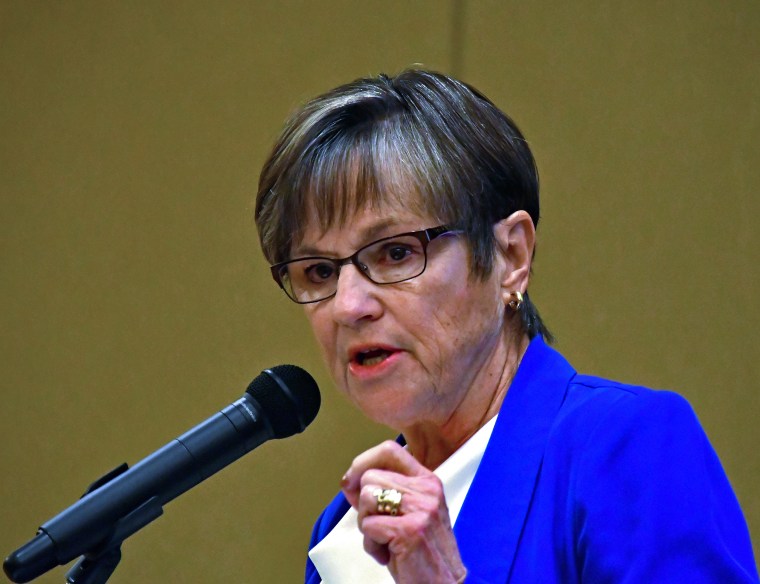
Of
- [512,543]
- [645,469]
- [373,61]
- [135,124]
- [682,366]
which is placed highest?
[373,61]

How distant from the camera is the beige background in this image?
9.53 feet

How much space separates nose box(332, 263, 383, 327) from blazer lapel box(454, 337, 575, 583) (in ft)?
0.77

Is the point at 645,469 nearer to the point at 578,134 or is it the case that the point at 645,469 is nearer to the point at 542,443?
the point at 542,443

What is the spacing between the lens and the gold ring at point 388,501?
3.96 feet

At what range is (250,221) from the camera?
3.12 m

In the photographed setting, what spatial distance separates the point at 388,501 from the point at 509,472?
0.93ft

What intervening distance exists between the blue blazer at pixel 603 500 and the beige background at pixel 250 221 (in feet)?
4.89

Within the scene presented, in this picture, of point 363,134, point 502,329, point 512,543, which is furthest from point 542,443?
point 363,134

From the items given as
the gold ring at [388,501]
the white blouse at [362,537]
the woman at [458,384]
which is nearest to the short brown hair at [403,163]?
the woman at [458,384]

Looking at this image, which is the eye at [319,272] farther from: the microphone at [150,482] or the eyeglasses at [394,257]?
the microphone at [150,482]

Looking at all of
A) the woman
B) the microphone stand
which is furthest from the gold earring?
the microphone stand

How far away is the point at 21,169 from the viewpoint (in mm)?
3182

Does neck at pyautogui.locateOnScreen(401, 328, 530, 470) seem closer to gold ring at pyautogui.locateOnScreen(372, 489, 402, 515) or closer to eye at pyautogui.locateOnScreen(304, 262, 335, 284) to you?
eye at pyautogui.locateOnScreen(304, 262, 335, 284)

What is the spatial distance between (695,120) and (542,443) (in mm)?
1725
